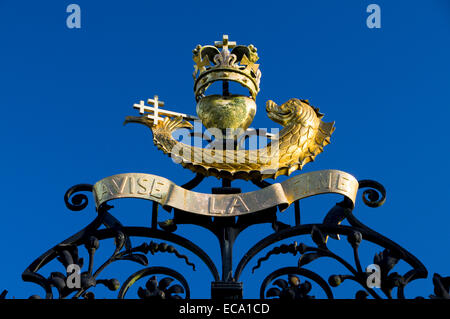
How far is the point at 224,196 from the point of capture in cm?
888

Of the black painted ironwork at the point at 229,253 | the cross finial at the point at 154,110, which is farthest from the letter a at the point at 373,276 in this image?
the cross finial at the point at 154,110

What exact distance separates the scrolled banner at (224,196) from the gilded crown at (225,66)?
69.6 inches

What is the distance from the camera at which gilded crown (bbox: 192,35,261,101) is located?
1004 centimetres

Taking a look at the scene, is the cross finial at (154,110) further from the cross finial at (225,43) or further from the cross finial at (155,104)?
the cross finial at (225,43)

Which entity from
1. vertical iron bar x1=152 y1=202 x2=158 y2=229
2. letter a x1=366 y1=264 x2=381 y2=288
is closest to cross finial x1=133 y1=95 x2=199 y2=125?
vertical iron bar x1=152 y1=202 x2=158 y2=229

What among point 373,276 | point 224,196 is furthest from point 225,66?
point 373,276

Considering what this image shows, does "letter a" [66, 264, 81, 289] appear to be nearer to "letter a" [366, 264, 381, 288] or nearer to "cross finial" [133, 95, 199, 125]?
"cross finial" [133, 95, 199, 125]

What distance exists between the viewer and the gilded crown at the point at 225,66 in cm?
1004

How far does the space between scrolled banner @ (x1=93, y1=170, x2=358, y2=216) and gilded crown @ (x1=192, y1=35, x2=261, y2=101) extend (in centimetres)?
177

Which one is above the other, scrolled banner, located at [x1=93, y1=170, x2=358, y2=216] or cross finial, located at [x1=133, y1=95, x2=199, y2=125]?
cross finial, located at [x1=133, y1=95, x2=199, y2=125]
